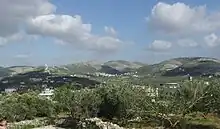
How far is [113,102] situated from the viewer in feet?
258

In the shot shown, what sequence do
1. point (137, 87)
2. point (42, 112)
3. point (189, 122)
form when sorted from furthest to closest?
1. point (42, 112)
2. point (137, 87)
3. point (189, 122)

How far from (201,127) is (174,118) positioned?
5074 mm

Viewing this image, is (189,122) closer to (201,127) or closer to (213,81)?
(201,127)

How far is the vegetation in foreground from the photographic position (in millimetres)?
57781

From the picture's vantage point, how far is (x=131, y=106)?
7250cm

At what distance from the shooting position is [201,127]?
6531cm

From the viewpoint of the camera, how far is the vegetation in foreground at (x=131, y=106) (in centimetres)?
5778

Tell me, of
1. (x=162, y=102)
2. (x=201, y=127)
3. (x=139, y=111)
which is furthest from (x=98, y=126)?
(x=201, y=127)

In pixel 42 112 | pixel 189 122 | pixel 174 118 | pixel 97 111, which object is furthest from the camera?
pixel 42 112

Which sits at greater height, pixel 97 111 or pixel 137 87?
pixel 137 87

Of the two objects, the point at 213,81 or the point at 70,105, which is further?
the point at 70,105

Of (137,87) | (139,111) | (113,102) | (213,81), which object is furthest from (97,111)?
(213,81)

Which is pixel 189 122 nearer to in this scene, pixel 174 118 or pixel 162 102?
pixel 174 118

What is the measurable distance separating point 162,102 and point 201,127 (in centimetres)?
1340
